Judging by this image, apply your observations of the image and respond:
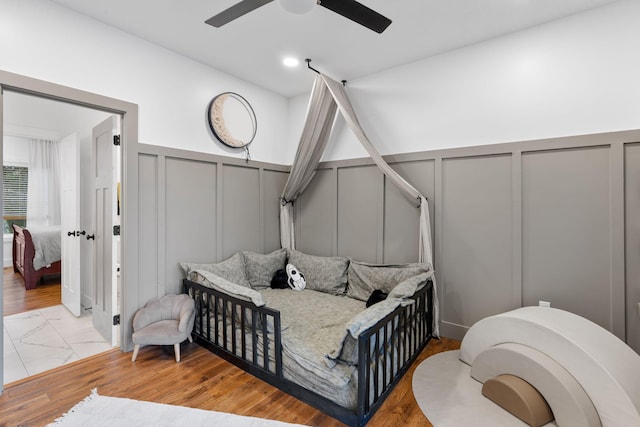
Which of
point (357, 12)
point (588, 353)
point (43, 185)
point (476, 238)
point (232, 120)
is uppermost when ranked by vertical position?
point (357, 12)

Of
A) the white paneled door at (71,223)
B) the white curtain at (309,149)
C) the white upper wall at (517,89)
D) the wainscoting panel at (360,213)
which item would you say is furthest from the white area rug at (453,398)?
the white paneled door at (71,223)

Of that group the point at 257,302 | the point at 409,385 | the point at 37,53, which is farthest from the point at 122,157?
the point at 409,385

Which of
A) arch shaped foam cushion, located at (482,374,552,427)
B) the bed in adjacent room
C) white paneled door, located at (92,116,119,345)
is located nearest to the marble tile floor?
white paneled door, located at (92,116,119,345)

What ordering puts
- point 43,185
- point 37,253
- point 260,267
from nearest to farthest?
1. point 260,267
2. point 37,253
3. point 43,185

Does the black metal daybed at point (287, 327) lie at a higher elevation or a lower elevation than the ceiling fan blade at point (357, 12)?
lower

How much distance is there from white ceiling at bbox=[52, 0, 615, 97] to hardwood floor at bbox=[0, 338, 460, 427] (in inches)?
110

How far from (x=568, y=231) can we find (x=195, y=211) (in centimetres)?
339

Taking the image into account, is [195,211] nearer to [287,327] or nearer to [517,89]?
[287,327]

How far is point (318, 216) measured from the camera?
3.87m

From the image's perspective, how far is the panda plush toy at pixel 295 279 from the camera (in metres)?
3.45

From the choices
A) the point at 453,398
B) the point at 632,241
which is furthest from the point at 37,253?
the point at 632,241

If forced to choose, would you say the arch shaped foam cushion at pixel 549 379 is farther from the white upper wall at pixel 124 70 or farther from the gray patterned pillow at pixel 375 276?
the white upper wall at pixel 124 70

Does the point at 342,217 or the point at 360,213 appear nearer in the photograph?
the point at 360,213

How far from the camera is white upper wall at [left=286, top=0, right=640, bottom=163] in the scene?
89.8 inches
